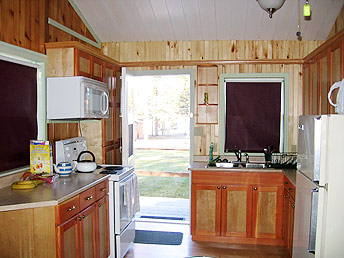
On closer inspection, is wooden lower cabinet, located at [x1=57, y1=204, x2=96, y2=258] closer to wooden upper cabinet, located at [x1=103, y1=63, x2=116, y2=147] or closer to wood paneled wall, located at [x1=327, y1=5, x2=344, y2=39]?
wooden upper cabinet, located at [x1=103, y1=63, x2=116, y2=147]

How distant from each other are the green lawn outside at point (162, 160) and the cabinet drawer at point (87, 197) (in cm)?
615

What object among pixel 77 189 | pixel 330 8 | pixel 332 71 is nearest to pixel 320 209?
pixel 332 71

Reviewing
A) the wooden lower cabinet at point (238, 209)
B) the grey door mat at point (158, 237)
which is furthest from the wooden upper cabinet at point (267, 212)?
the grey door mat at point (158, 237)

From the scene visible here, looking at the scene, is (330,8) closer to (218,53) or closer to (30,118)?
(218,53)

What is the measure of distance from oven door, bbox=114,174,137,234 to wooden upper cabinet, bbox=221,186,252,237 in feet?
3.67

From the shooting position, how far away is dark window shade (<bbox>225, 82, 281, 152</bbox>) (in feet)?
13.8

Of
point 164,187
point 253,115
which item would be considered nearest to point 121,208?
point 253,115

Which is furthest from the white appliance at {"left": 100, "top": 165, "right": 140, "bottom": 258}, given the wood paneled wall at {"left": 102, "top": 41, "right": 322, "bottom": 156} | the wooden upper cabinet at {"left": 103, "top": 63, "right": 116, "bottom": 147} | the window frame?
the wood paneled wall at {"left": 102, "top": 41, "right": 322, "bottom": 156}

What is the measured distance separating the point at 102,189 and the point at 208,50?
8.06 feet

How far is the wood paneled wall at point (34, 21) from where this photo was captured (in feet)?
8.35

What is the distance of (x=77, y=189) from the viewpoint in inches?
96.8

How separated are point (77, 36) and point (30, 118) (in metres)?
1.35

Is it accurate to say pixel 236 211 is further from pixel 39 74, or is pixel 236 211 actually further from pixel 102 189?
pixel 39 74

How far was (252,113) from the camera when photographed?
425 centimetres
